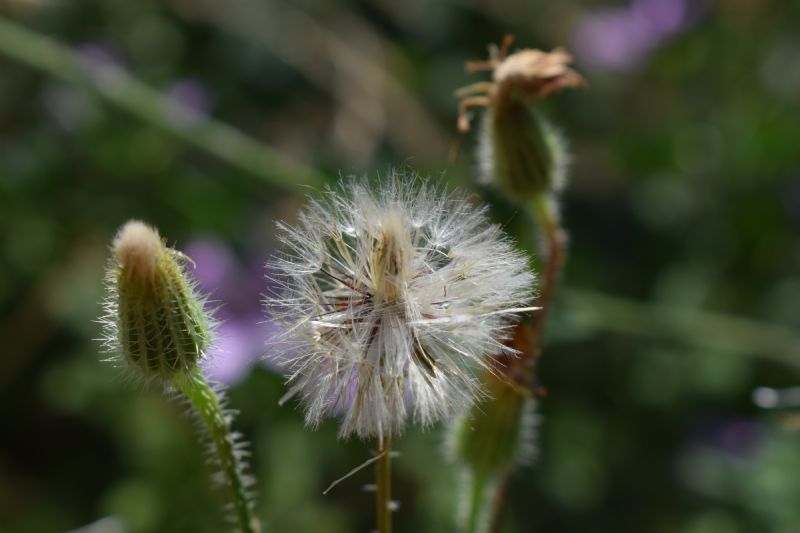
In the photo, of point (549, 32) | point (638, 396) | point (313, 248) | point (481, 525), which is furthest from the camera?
point (549, 32)

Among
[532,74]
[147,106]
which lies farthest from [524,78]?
[147,106]

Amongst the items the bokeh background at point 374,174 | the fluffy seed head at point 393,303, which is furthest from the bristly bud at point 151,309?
the bokeh background at point 374,174

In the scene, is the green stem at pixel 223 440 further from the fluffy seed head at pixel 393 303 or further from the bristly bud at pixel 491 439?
the bristly bud at pixel 491 439

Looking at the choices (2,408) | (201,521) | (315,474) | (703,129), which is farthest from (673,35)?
(2,408)

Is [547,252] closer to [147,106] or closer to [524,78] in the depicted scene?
[524,78]

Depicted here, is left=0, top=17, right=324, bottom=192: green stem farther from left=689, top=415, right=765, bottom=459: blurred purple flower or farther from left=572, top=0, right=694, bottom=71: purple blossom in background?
left=572, top=0, right=694, bottom=71: purple blossom in background

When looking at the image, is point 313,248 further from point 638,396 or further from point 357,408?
point 638,396
